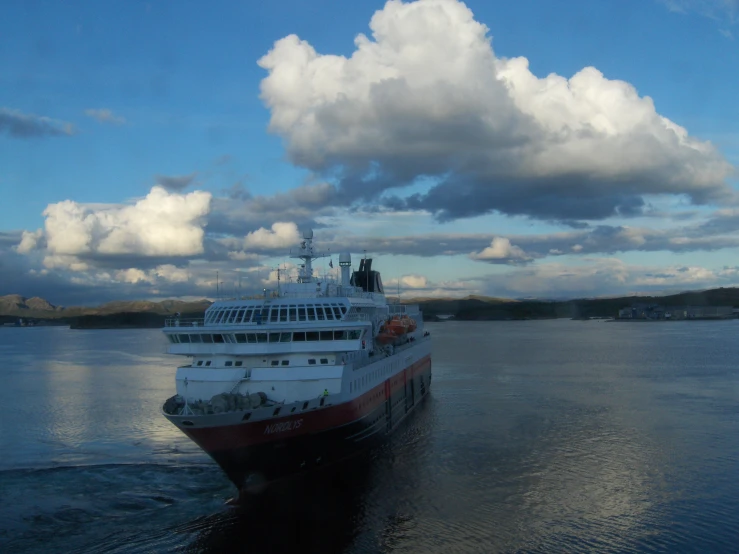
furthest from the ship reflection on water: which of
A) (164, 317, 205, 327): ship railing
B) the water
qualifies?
(164, 317, 205, 327): ship railing

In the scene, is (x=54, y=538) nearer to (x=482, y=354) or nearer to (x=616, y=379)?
(x=616, y=379)

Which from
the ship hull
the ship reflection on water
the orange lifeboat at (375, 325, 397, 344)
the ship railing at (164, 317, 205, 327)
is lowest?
the ship reflection on water

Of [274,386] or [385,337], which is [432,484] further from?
[385,337]

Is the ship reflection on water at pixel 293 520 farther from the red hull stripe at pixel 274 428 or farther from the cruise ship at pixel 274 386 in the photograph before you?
the red hull stripe at pixel 274 428

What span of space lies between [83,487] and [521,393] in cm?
3416

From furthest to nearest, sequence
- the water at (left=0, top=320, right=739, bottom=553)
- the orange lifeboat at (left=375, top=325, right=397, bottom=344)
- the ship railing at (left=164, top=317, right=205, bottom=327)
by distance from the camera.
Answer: the orange lifeboat at (left=375, top=325, right=397, bottom=344), the ship railing at (left=164, top=317, right=205, bottom=327), the water at (left=0, top=320, right=739, bottom=553)

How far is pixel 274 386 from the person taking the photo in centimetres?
2655

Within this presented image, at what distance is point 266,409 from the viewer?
77.5 feet

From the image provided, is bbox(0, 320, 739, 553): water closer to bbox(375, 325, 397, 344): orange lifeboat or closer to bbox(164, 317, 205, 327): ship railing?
bbox(375, 325, 397, 344): orange lifeboat

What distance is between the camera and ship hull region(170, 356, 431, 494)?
2355 cm

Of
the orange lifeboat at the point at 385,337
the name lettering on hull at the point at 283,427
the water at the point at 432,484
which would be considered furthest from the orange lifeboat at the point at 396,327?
the name lettering on hull at the point at 283,427

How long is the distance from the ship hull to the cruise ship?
40 millimetres

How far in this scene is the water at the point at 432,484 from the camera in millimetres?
21062

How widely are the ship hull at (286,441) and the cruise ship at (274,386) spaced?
0.04 meters
